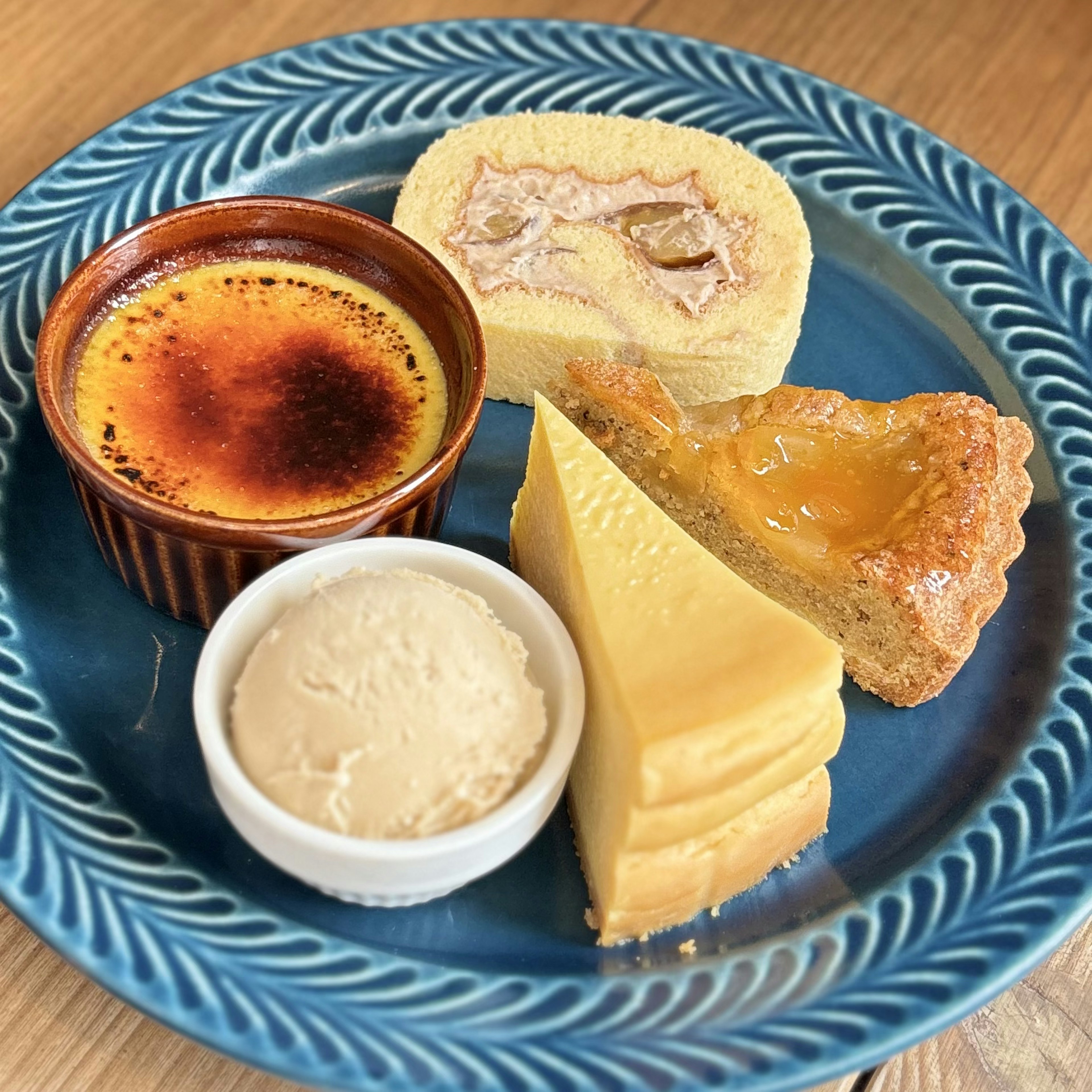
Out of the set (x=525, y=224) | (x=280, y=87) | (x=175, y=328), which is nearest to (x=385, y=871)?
(x=175, y=328)

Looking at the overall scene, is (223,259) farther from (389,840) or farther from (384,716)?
(389,840)

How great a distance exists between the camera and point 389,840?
4.86ft

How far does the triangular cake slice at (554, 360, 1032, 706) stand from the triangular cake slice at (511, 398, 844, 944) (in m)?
0.27

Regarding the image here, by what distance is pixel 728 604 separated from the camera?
5.46 feet

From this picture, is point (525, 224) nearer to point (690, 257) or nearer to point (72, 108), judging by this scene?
point (690, 257)

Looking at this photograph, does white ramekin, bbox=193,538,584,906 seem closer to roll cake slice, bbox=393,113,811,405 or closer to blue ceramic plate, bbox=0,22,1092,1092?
blue ceramic plate, bbox=0,22,1092,1092

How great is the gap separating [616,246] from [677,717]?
108cm

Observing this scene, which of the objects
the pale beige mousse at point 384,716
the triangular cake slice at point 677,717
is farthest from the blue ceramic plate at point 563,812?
the pale beige mousse at point 384,716

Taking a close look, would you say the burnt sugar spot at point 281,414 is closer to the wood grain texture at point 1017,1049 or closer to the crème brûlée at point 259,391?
the crème brûlée at point 259,391

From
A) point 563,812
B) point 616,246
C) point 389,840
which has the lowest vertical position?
point 563,812

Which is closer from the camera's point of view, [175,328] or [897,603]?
[897,603]

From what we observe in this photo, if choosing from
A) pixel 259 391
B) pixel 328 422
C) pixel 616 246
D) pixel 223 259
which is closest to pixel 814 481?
pixel 616 246

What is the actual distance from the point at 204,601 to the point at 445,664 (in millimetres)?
501

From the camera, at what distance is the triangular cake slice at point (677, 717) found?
1537 mm
